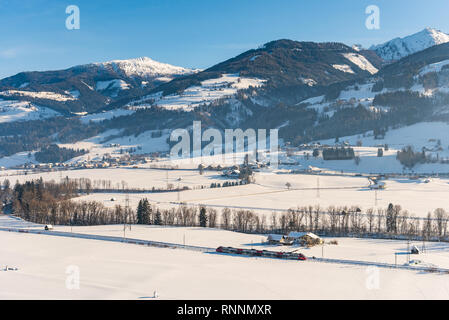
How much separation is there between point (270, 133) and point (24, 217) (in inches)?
5638

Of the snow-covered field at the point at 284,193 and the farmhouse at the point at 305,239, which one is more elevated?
A: the snow-covered field at the point at 284,193

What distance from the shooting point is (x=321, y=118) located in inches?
7697

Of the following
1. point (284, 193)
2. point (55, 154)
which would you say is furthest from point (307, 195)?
point (55, 154)

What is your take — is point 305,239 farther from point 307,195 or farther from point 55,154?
point 55,154

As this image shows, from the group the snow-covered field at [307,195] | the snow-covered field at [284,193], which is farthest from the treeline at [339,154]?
the snow-covered field at [307,195]

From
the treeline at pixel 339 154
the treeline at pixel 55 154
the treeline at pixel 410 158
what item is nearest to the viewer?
the treeline at pixel 410 158

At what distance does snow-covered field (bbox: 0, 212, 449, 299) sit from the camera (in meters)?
30.1

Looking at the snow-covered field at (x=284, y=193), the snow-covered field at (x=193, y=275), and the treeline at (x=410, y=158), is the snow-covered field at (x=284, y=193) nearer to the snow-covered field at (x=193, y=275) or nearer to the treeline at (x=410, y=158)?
the treeline at (x=410, y=158)

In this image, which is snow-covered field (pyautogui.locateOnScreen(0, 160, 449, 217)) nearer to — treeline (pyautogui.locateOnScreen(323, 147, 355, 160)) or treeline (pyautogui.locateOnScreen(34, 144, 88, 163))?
treeline (pyautogui.locateOnScreen(323, 147, 355, 160))

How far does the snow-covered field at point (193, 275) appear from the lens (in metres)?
30.1

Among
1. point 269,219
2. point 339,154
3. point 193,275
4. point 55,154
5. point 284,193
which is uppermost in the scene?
point 55,154

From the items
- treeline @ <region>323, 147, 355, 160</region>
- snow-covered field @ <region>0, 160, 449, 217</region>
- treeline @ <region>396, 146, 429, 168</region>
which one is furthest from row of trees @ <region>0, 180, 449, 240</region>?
treeline @ <region>323, 147, 355, 160</region>

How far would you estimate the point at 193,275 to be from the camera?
112 feet

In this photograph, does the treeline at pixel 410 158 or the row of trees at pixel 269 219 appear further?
the treeline at pixel 410 158
